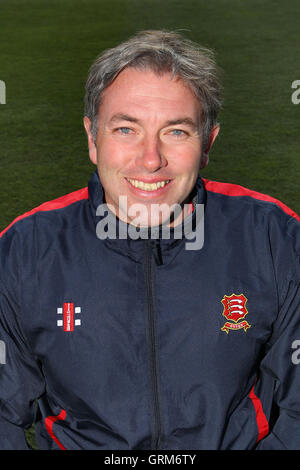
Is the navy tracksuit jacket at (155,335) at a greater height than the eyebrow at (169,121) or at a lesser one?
lesser

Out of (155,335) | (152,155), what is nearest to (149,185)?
(152,155)

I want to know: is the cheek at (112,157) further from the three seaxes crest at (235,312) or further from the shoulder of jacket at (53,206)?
the three seaxes crest at (235,312)

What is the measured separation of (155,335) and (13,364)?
0.40m

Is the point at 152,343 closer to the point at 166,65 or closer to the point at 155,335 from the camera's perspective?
the point at 155,335

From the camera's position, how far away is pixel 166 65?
190 cm

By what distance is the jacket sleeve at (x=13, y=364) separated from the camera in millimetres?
1909

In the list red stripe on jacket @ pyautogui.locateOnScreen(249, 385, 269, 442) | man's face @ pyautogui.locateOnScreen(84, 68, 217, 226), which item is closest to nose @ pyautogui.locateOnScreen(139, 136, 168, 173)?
man's face @ pyautogui.locateOnScreen(84, 68, 217, 226)

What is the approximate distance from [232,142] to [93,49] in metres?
4.41

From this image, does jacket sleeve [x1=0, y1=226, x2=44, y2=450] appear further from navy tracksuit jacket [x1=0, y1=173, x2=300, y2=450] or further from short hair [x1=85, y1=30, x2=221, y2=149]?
short hair [x1=85, y1=30, x2=221, y2=149]

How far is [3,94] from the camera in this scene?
7785 mm

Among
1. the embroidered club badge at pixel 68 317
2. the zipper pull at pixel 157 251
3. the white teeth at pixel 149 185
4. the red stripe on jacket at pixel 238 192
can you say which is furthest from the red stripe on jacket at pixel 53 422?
the red stripe on jacket at pixel 238 192

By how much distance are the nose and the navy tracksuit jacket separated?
0.63ft

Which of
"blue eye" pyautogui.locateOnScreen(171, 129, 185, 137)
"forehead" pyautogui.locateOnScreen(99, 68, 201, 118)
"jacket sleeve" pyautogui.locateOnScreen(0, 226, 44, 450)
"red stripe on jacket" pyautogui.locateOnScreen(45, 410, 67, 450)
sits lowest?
"red stripe on jacket" pyautogui.locateOnScreen(45, 410, 67, 450)

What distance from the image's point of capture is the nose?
1885 millimetres
